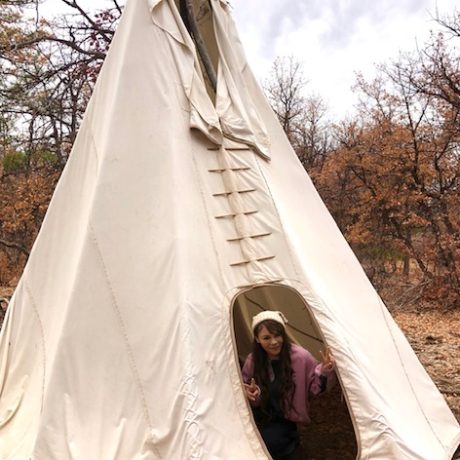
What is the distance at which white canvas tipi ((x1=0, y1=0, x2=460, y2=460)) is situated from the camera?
321cm

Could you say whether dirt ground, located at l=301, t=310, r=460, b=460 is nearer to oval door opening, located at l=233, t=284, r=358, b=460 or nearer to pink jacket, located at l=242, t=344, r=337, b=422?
oval door opening, located at l=233, t=284, r=358, b=460

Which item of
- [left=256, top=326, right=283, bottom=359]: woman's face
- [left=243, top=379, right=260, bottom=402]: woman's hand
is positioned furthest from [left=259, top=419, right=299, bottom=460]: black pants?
[left=256, top=326, right=283, bottom=359]: woman's face

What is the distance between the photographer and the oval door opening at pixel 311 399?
436 cm

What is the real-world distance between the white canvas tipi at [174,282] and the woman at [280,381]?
0.32m

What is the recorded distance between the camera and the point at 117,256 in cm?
365

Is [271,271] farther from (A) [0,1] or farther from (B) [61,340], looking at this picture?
(A) [0,1]

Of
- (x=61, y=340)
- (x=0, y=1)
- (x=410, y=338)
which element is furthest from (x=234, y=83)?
(x=0, y=1)

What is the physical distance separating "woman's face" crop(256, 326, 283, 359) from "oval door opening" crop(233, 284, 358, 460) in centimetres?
32

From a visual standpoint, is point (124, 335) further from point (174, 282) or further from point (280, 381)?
point (280, 381)

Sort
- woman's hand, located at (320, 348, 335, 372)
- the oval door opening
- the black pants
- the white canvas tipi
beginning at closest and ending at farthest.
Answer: the white canvas tipi → woman's hand, located at (320, 348, 335, 372) → the black pants → the oval door opening

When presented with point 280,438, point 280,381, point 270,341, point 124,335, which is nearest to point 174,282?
point 124,335

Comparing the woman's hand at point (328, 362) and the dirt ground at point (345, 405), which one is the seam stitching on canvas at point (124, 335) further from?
the dirt ground at point (345, 405)

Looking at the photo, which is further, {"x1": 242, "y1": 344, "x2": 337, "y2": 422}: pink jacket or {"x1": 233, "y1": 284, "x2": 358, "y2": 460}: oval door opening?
{"x1": 233, "y1": 284, "x2": 358, "y2": 460}: oval door opening

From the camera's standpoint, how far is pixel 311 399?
15.8 ft
